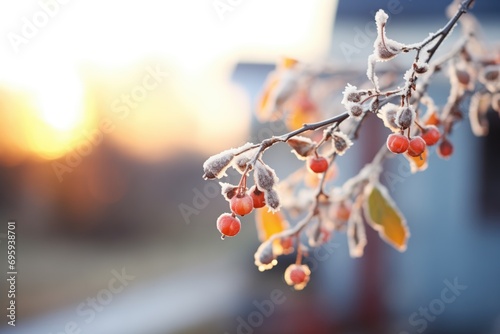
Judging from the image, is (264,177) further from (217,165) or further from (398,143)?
(398,143)

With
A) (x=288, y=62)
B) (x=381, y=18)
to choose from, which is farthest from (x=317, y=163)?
(x=288, y=62)

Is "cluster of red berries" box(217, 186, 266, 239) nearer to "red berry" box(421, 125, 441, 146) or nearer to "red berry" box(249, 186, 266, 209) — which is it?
"red berry" box(249, 186, 266, 209)

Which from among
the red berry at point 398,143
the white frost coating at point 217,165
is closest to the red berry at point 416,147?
the red berry at point 398,143

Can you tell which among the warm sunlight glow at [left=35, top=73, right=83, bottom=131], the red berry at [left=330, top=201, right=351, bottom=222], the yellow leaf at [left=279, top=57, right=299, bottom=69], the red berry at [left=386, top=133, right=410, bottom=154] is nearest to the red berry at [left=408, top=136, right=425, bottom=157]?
the red berry at [left=386, top=133, right=410, bottom=154]

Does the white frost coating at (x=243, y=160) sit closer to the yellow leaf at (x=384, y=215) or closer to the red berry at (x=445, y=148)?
the yellow leaf at (x=384, y=215)

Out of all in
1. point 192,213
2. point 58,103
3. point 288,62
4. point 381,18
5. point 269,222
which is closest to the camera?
point 381,18

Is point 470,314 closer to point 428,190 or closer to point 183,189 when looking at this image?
point 428,190
